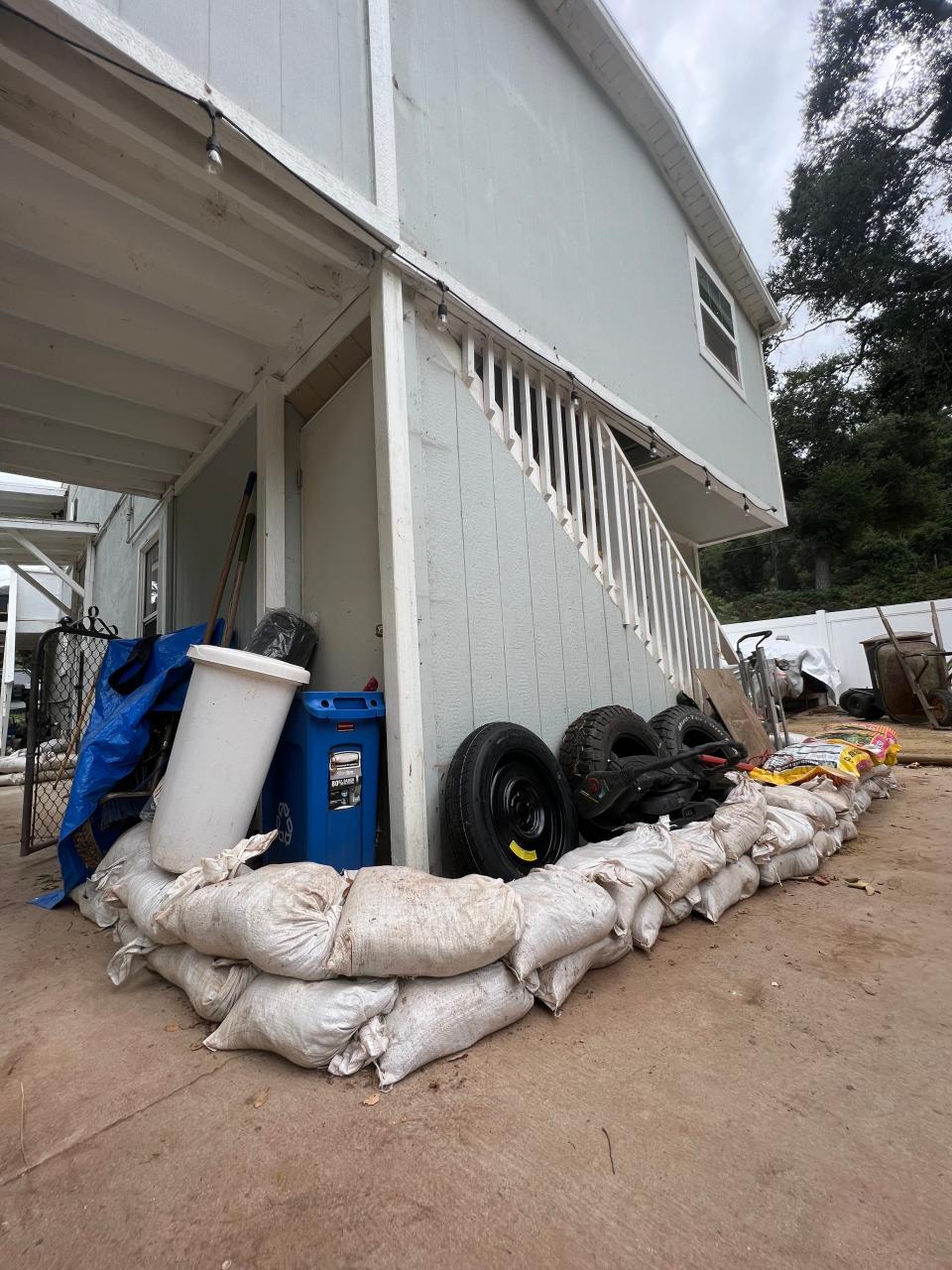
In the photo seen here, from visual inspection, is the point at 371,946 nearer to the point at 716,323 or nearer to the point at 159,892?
the point at 159,892

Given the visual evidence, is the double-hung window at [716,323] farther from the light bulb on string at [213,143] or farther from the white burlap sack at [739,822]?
the light bulb on string at [213,143]

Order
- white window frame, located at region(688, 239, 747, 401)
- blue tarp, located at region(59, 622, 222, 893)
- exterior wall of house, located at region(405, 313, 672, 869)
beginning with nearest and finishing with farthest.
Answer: blue tarp, located at region(59, 622, 222, 893), exterior wall of house, located at region(405, 313, 672, 869), white window frame, located at region(688, 239, 747, 401)

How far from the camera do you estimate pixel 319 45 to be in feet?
7.36

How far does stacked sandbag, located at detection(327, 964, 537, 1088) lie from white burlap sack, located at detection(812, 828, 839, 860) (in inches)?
76.1

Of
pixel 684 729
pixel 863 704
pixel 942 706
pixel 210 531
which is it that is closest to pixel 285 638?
pixel 210 531

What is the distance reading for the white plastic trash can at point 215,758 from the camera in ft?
6.03

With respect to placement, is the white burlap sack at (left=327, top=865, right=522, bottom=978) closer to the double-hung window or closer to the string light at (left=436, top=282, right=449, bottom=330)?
the string light at (left=436, top=282, right=449, bottom=330)

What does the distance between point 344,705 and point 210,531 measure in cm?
240

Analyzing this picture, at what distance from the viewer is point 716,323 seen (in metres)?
5.89

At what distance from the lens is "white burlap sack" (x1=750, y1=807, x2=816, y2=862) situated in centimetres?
238

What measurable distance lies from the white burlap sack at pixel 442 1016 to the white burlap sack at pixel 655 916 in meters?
0.52

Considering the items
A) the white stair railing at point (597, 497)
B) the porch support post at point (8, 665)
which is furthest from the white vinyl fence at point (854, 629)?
the porch support post at point (8, 665)

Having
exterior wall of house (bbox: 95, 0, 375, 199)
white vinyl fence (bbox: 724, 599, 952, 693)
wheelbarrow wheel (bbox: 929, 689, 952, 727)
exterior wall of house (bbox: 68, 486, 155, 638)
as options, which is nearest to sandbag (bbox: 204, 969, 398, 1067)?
exterior wall of house (bbox: 95, 0, 375, 199)

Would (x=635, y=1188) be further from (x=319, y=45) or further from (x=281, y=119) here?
(x=319, y=45)
